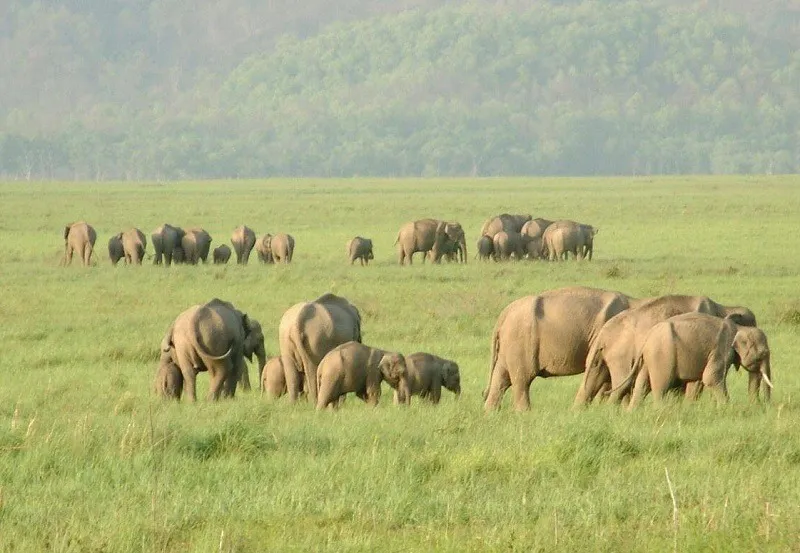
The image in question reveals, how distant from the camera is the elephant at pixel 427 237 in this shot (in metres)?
35.8

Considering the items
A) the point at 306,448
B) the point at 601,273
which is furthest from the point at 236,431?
the point at 601,273

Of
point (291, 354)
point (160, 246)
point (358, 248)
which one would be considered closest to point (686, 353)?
point (291, 354)

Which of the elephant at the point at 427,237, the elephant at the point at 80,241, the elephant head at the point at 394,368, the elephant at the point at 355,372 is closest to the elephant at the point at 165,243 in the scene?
the elephant at the point at 80,241

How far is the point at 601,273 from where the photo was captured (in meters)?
28.5

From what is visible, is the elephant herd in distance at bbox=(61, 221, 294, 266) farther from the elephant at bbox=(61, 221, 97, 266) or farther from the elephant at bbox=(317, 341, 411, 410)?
the elephant at bbox=(317, 341, 411, 410)

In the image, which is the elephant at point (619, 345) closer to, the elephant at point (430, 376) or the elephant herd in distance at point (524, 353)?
the elephant herd in distance at point (524, 353)

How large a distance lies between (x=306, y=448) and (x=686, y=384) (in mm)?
4045

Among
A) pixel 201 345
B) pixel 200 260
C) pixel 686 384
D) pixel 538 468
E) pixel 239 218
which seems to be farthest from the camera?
pixel 239 218

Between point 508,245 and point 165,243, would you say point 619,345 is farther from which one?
point 508,245

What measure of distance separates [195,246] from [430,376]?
20.9 meters

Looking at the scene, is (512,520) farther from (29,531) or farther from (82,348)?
(82,348)

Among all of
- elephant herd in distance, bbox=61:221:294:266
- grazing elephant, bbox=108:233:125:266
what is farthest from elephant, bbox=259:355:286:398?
grazing elephant, bbox=108:233:125:266

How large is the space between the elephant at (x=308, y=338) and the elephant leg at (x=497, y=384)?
68.5 inches

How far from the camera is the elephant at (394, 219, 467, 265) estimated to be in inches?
1407
